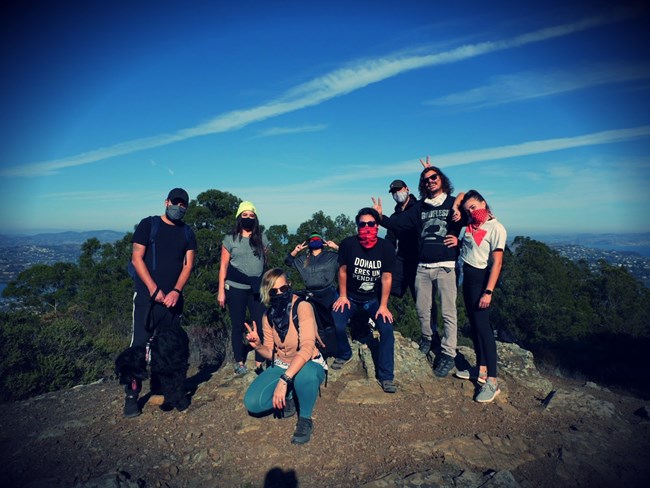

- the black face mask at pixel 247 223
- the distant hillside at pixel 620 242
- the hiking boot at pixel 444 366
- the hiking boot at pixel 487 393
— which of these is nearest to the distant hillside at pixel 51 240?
the black face mask at pixel 247 223

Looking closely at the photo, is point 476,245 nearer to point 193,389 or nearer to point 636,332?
point 193,389

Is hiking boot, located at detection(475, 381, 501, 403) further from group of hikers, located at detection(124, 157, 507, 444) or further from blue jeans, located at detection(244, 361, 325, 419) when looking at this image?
blue jeans, located at detection(244, 361, 325, 419)

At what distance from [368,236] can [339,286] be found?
780 mm

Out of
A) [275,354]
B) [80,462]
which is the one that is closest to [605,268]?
[275,354]

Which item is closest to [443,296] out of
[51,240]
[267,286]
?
[267,286]

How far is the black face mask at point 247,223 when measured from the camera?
465 centimetres

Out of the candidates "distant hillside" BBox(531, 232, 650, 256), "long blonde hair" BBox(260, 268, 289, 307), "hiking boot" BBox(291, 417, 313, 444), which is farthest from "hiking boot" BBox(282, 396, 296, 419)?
"distant hillside" BBox(531, 232, 650, 256)

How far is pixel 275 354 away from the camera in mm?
3820

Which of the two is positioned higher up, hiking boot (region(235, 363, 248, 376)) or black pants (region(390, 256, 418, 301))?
black pants (region(390, 256, 418, 301))

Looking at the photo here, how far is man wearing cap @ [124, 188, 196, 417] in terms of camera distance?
3.85 meters

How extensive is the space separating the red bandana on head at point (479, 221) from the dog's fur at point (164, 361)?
342 centimetres

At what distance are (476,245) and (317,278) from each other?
1.97 metres

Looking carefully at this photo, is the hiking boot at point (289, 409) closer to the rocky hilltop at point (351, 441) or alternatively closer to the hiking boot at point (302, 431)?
the rocky hilltop at point (351, 441)

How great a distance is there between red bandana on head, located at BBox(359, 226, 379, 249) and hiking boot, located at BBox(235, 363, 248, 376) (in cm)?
241
